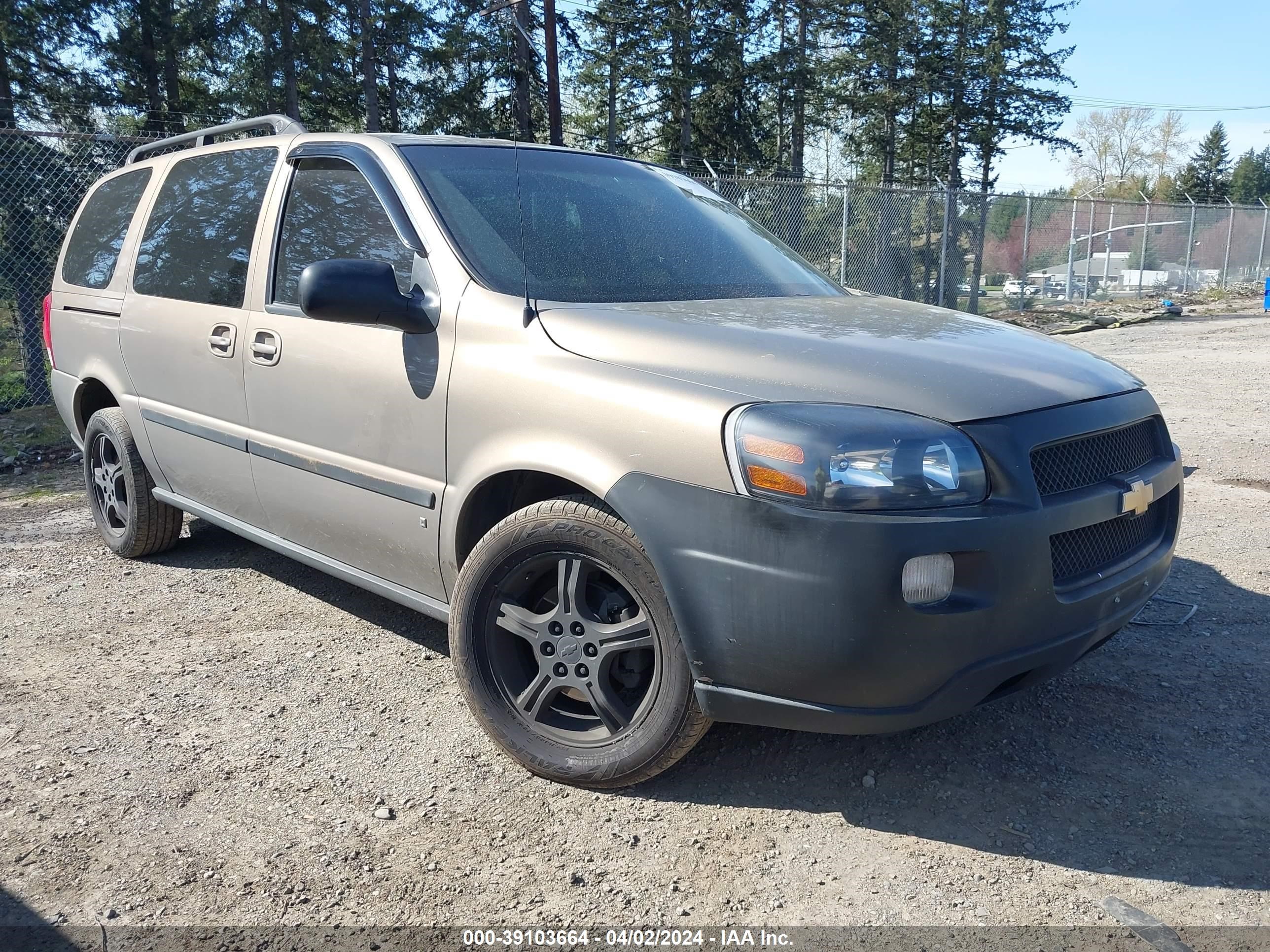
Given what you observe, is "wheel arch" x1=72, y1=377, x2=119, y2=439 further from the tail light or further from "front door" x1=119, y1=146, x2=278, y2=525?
"front door" x1=119, y1=146, x2=278, y2=525

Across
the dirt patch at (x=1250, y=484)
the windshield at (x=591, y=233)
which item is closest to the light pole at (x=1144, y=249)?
the dirt patch at (x=1250, y=484)

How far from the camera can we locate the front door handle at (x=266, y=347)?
3.60 metres

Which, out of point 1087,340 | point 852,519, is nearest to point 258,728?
point 852,519

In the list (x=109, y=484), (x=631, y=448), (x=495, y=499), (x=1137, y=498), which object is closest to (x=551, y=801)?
(x=495, y=499)

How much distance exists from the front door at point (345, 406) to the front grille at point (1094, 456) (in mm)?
1701

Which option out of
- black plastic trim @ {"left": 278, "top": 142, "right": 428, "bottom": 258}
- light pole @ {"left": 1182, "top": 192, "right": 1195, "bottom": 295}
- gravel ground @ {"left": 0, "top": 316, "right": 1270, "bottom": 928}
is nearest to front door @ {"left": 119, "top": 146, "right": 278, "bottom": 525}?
black plastic trim @ {"left": 278, "top": 142, "right": 428, "bottom": 258}

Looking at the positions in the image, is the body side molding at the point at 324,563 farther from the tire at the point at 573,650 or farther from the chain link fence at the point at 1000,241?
the chain link fence at the point at 1000,241

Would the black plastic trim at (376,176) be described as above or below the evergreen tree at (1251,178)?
below

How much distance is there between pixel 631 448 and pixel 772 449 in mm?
389

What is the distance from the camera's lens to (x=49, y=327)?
5309mm

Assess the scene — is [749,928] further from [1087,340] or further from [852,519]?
[1087,340]

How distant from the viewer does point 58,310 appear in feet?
17.1

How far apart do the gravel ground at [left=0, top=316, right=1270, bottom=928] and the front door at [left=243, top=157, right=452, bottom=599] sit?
56 centimetres

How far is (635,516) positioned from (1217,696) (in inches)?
86.3
